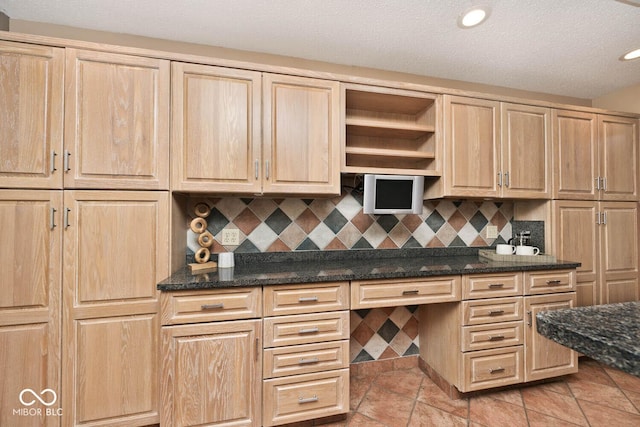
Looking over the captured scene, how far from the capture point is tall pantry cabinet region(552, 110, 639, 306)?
2.40 m

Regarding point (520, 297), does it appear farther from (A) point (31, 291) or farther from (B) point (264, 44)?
(A) point (31, 291)

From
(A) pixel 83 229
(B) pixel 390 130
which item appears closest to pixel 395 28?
(B) pixel 390 130

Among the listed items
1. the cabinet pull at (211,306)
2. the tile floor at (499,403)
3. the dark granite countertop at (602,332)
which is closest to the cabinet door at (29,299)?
the cabinet pull at (211,306)

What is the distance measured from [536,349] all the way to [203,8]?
3.18 m

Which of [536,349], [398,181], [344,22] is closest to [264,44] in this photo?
[344,22]

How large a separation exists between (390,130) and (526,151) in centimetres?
113

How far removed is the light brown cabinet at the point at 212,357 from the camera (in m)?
1.50

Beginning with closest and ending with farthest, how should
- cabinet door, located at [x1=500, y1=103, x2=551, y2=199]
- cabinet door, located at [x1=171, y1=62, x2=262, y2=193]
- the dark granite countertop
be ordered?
the dark granite countertop, cabinet door, located at [x1=171, y1=62, x2=262, y2=193], cabinet door, located at [x1=500, y1=103, x2=551, y2=199]

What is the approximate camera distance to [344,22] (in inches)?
73.1

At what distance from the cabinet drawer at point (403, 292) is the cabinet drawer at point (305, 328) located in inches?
5.4

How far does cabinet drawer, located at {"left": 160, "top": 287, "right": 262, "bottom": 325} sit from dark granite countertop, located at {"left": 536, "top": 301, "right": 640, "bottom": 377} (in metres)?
1.30

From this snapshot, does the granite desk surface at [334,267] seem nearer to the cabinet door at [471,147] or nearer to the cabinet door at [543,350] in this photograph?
the cabinet door at [543,350]

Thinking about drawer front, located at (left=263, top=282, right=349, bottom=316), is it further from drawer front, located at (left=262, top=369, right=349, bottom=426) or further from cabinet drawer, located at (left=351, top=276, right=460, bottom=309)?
drawer front, located at (left=262, top=369, right=349, bottom=426)

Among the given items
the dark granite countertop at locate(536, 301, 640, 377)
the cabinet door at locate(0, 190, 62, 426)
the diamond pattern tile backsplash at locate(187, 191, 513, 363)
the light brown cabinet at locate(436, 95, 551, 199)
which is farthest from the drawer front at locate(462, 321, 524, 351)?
the cabinet door at locate(0, 190, 62, 426)
